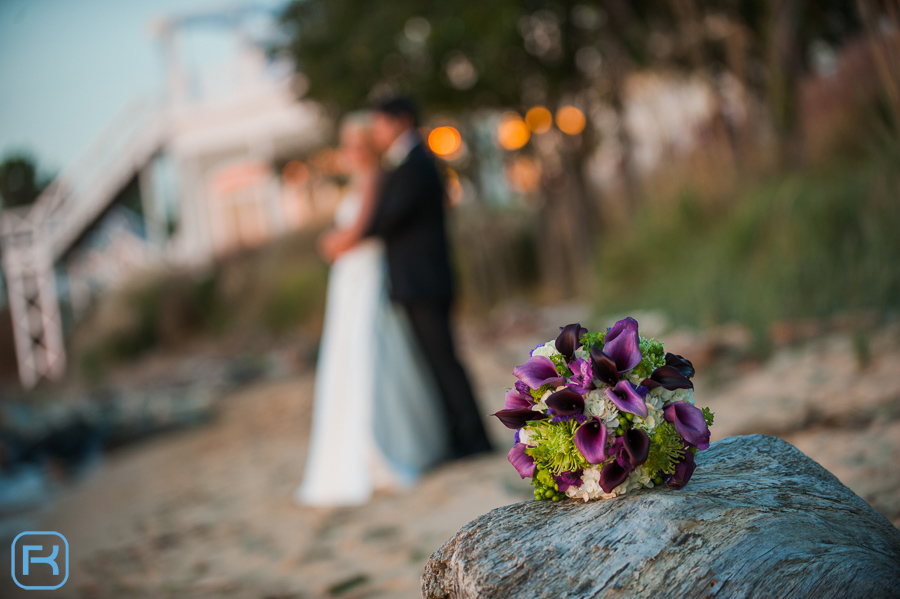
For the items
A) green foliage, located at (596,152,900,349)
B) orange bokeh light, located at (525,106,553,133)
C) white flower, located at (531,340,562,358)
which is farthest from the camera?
orange bokeh light, located at (525,106,553,133)

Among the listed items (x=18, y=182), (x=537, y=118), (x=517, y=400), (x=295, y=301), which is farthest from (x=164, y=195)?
(x=517, y=400)

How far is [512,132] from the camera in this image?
8898mm

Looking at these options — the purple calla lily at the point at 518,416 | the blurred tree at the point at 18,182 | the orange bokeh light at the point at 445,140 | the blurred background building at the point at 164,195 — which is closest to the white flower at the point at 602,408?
the purple calla lily at the point at 518,416

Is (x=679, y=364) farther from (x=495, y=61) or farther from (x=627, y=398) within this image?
(x=495, y=61)

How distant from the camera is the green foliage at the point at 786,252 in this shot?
3293 mm

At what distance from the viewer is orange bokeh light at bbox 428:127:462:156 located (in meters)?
9.02

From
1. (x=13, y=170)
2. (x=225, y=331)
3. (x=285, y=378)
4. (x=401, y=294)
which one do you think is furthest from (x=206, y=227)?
(x=401, y=294)

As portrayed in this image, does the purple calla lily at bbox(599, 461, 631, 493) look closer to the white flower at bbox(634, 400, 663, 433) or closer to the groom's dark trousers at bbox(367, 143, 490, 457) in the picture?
the white flower at bbox(634, 400, 663, 433)

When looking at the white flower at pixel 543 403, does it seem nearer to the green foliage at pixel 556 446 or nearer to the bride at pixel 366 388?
the green foliage at pixel 556 446

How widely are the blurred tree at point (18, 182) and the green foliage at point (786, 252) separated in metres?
18.8

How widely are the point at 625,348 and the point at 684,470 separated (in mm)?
236

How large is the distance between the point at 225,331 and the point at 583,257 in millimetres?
6669

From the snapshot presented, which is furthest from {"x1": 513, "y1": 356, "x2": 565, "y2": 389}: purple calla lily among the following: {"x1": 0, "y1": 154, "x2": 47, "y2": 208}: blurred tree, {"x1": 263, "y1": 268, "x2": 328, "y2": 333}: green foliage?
{"x1": 0, "y1": 154, "x2": 47, "y2": 208}: blurred tree

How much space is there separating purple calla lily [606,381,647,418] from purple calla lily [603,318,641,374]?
3cm
